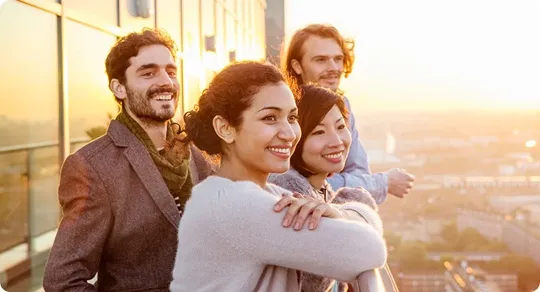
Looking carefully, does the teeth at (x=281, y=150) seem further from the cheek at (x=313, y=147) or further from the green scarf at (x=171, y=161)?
the green scarf at (x=171, y=161)

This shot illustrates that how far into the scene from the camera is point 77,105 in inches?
126

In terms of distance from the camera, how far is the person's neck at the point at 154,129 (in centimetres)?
174

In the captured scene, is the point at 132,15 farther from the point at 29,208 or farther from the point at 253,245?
the point at 253,245

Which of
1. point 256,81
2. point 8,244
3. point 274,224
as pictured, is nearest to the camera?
point 274,224

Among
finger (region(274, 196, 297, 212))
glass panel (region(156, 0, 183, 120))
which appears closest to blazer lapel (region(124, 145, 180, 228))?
finger (region(274, 196, 297, 212))

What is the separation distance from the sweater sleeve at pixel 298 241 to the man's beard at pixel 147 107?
820 millimetres

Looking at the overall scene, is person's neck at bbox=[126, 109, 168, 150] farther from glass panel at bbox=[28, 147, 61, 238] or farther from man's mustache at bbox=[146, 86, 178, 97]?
glass panel at bbox=[28, 147, 61, 238]

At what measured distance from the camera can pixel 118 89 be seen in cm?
178

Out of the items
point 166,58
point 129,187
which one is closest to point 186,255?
point 129,187

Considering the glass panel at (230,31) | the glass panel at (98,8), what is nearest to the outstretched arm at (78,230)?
the glass panel at (98,8)

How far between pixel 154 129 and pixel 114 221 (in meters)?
0.32

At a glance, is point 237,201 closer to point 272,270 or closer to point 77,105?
point 272,270

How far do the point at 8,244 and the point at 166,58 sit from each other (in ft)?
4.63

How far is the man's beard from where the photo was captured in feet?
5.69
